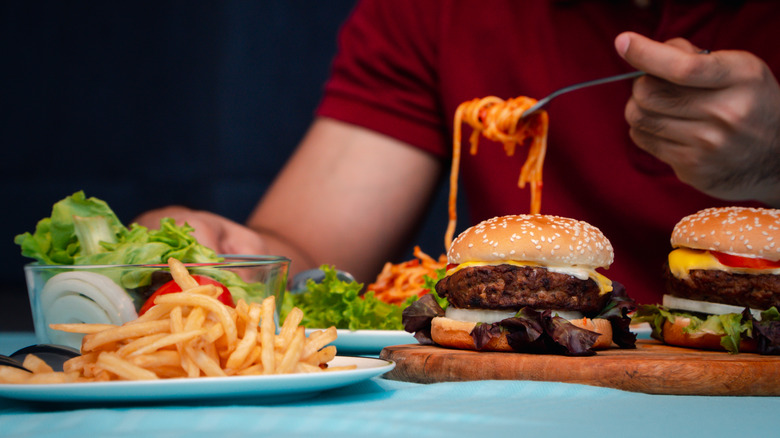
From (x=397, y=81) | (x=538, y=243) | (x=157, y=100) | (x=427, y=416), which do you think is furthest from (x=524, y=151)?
(x=157, y=100)

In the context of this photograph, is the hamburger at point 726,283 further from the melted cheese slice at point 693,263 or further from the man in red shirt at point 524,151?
A: the man in red shirt at point 524,151

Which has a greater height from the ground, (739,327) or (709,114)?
(709,114)

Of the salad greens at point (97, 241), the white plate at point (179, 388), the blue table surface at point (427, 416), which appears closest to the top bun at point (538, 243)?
the blue table surface at point (427, 416)

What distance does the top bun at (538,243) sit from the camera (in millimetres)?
1862

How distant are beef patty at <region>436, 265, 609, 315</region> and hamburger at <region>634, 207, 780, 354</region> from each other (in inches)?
11.3

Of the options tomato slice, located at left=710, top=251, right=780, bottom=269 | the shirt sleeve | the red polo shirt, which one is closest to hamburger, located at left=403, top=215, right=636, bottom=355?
tomato slice, located at left=710, top=251, right=780, bottom=269

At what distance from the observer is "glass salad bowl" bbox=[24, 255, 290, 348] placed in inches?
61.2

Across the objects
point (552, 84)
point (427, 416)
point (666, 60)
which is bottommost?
point (427, 416)

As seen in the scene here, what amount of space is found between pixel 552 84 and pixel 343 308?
1645mm

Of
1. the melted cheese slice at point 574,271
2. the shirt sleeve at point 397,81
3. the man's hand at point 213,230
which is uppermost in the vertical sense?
the shirt sleeve at point 397,81

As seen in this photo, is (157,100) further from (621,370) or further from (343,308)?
(621,370)

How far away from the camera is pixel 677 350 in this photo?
1.88 m

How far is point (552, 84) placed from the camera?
3457 mm

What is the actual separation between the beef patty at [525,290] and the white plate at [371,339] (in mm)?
188
